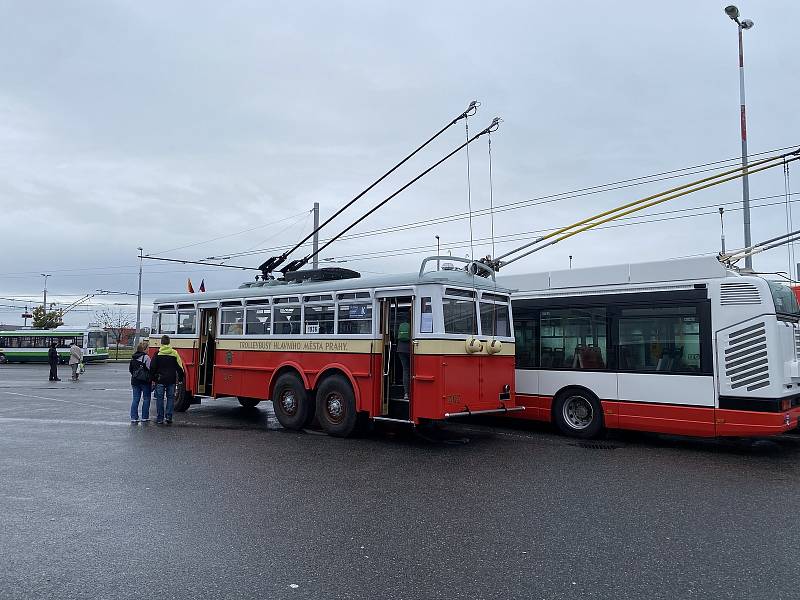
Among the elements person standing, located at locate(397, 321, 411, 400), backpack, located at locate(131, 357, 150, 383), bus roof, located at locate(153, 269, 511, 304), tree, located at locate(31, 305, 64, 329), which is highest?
tree, located at locate(31, 305, 64, 329)

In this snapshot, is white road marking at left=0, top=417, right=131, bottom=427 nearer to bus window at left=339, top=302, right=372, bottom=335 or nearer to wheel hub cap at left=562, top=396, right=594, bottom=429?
bus window at left=339, top=302, right=372, bottom=335

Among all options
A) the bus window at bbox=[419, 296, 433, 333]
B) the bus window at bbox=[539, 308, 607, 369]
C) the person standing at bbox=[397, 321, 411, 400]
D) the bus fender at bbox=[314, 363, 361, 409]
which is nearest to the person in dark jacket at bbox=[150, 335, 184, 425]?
the bus fender at bbox=[314, 363, 361, 409]

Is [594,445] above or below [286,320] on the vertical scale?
below

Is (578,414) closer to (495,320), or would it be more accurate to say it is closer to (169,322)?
(495,320)

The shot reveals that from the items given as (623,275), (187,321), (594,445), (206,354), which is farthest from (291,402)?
(623,275)

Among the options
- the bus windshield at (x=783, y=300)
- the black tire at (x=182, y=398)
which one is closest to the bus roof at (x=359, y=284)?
the black tire at (x=182, y=398)

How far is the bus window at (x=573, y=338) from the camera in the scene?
1123cm

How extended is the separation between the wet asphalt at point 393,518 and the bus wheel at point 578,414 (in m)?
0.42

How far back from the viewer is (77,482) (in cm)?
754

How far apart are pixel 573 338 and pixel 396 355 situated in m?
3.32

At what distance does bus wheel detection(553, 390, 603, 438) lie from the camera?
11086mm

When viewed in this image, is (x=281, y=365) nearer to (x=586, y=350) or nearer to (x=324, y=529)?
(x=586, y=350)

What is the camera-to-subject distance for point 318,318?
1173cm

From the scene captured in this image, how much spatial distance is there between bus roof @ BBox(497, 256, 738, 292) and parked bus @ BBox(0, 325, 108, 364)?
40.9m
